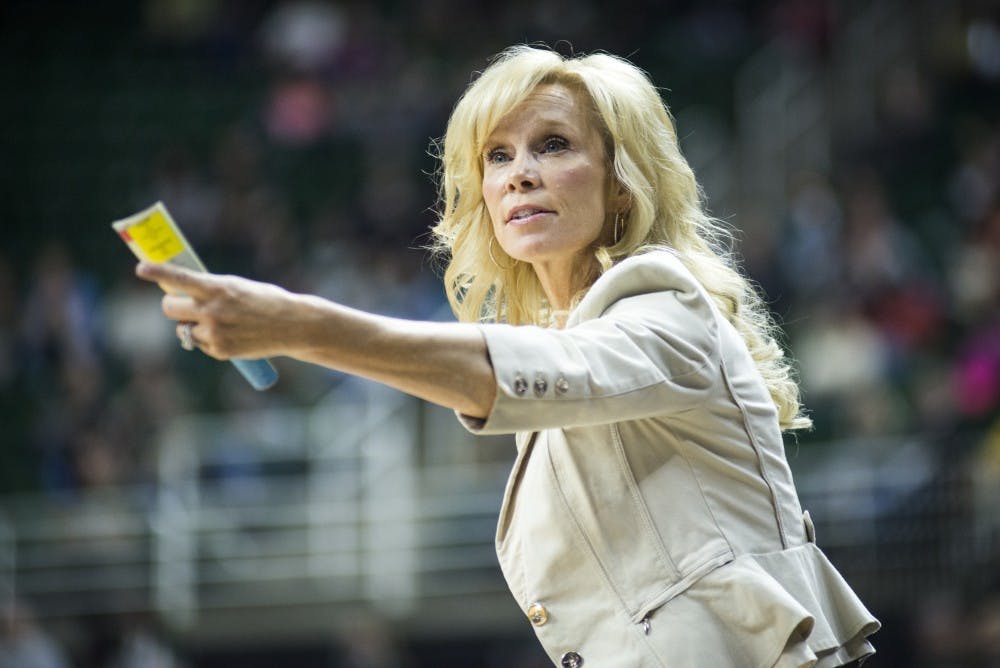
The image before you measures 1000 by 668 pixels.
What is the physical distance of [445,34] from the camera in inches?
494

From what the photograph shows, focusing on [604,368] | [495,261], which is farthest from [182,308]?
[495,261]

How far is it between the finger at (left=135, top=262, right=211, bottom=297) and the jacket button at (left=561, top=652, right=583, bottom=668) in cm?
92

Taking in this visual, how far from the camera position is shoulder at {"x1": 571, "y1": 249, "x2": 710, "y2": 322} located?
2.34 m

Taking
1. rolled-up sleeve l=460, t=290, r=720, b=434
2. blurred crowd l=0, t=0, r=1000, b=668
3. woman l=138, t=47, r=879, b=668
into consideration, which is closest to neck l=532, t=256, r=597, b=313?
woman l=138, t=47, r=879, b=668

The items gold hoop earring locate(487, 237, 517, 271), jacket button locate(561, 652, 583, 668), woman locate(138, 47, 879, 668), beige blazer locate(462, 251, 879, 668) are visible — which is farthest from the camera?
gold hoop earring locate(487, 237, 517, 271)

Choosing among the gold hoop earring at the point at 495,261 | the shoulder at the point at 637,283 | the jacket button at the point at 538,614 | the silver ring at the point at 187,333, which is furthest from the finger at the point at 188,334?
the gold hoop earring at the point at 495,261

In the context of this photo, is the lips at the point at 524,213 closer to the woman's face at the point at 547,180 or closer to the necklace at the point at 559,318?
the woman's face at the point at 547,180

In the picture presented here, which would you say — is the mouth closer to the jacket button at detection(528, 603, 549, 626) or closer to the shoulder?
the shoulder

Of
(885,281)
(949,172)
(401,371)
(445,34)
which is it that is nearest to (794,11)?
(949,172)

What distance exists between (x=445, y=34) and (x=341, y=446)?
16.8 feet

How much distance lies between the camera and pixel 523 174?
2.68 metres

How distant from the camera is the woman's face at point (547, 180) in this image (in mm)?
2670

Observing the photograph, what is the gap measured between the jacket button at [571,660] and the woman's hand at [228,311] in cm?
80

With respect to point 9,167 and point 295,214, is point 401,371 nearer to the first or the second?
point 295,214
